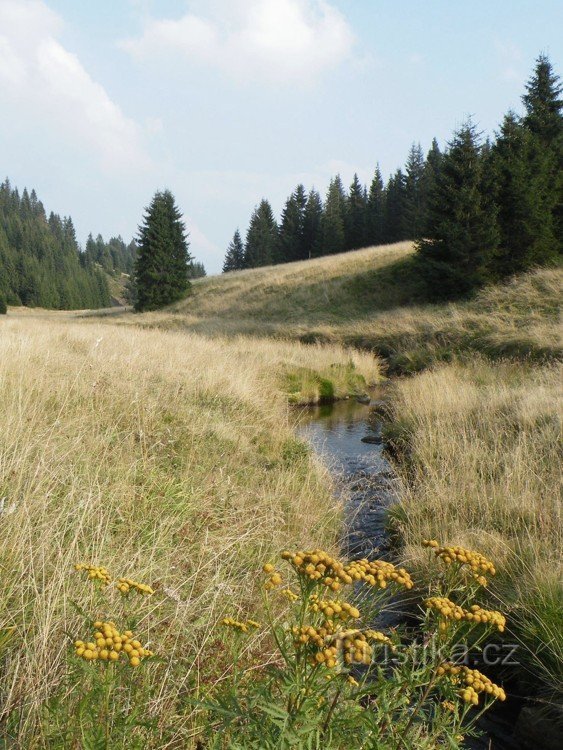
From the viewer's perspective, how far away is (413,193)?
48.8 m

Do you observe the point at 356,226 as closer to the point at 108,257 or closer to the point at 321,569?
the point at 321,569

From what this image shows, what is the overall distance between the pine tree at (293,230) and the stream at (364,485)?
48.9 metres

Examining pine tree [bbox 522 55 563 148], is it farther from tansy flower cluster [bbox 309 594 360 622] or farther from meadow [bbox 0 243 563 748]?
tansy flower cluster [bbox 309 594 360 622]

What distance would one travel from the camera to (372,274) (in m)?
29.4

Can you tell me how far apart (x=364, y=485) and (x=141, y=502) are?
3663 mm

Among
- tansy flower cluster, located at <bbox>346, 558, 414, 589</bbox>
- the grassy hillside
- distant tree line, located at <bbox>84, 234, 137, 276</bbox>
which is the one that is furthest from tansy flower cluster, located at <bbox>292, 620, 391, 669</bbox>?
distant tree line, located at <bbox>84, 234, 137, 276</bbox>

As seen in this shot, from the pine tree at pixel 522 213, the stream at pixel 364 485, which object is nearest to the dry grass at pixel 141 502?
the stream at pixel 364 485

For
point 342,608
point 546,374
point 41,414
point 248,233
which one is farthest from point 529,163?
point 248,233

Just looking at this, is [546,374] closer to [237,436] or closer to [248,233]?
[237,436]

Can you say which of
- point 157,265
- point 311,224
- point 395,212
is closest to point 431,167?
point 395,212

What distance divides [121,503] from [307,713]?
7.46 ft

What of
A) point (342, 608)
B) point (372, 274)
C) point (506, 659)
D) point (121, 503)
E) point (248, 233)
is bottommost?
point (506, 659)

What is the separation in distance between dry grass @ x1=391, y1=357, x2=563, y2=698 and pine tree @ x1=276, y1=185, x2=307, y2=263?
51880mm

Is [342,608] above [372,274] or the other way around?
the other way around
